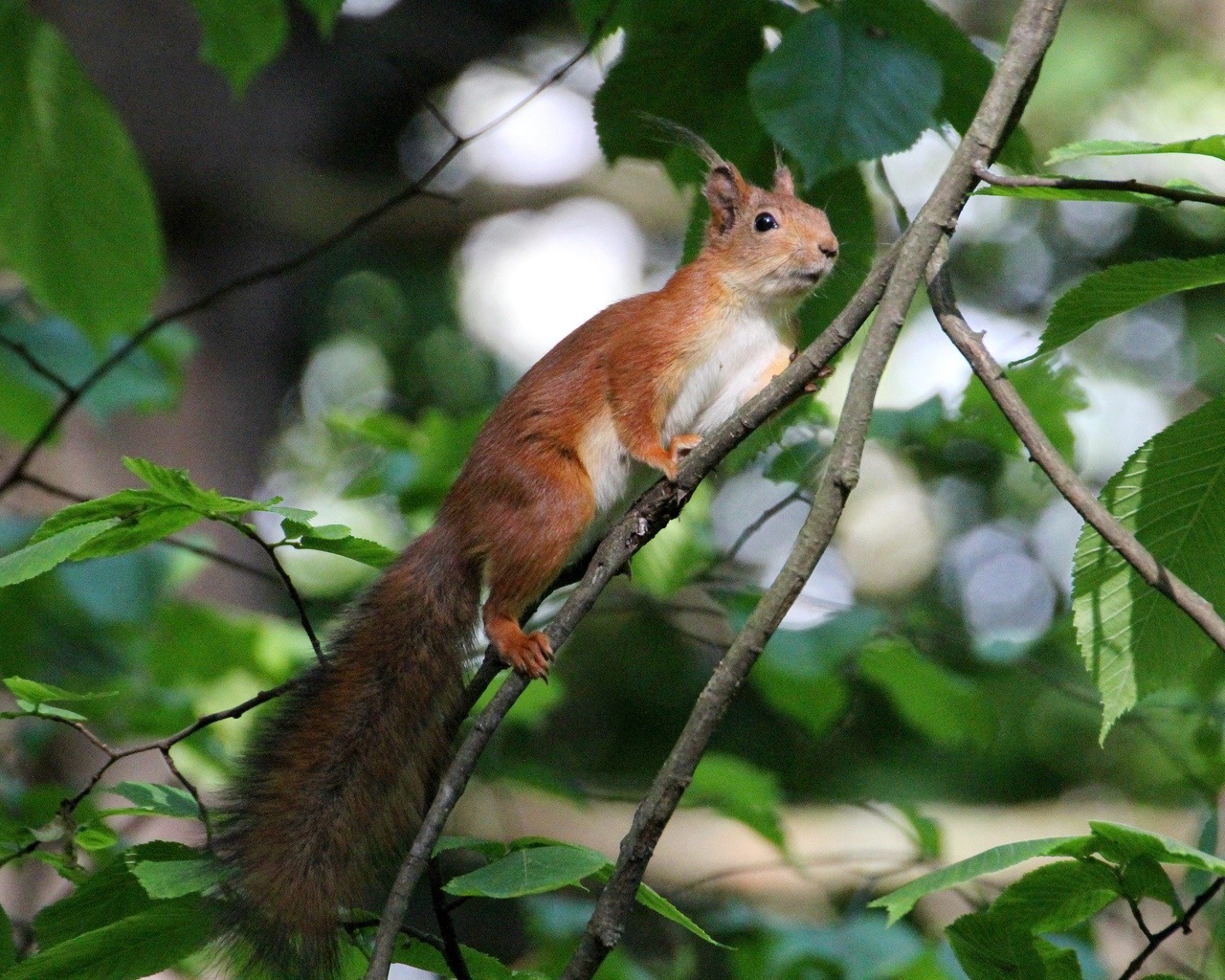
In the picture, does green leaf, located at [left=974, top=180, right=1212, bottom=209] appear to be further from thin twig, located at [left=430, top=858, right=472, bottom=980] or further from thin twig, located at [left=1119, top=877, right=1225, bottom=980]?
thin twig, located at [left=430, top=858, right=472, bottom=980]

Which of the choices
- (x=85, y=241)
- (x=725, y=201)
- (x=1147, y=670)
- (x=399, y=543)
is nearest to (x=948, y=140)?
(x=725, y=201)

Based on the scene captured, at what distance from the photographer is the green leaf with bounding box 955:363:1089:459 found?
220cm

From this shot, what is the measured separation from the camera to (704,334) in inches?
79.0

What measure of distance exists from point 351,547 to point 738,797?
4.96 ft

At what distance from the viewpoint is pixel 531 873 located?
1.05 metres

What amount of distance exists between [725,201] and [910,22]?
474 mm

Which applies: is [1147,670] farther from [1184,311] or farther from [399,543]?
[1184,311]

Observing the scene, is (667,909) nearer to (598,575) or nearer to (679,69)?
(598,575)

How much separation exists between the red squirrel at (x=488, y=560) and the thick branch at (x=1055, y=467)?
1.99 feet

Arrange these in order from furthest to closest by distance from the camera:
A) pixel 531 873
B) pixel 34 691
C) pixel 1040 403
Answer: pixel 1040 403 < pixel 34 691 < pixel 531 873

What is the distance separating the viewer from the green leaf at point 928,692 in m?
2.58

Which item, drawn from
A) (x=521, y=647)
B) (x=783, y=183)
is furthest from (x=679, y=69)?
(x=521, y=647)

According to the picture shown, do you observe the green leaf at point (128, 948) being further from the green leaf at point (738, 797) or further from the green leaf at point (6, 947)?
the green leaf at point (738, 797)

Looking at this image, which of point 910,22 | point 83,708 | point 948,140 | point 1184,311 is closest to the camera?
point 910,22
